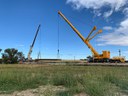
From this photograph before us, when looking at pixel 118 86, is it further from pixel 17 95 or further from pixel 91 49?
pixel 91 49

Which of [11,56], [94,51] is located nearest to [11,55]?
[11,56]

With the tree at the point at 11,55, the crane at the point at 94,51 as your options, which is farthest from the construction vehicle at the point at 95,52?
the tree at the point at 11,55

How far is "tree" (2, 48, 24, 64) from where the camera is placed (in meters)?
98.6

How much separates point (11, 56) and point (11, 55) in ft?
3.19

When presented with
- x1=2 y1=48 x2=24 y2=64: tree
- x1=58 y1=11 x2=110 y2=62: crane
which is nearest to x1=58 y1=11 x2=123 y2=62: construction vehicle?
x1=58 y1=11 x2=110 y2=62: crane

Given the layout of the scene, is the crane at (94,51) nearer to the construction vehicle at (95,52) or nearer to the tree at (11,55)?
the construction vehicle at (95,52)

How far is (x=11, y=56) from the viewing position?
104375mm

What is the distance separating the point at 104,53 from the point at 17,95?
208 ft

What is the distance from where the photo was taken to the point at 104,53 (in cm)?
7356

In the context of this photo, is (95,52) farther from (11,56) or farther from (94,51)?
(11,56)

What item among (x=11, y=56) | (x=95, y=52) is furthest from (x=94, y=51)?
(x=11, y=56)

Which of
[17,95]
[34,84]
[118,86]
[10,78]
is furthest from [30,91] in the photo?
[118,86]

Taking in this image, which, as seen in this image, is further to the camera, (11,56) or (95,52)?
(11,56)

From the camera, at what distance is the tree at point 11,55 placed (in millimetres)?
98562
